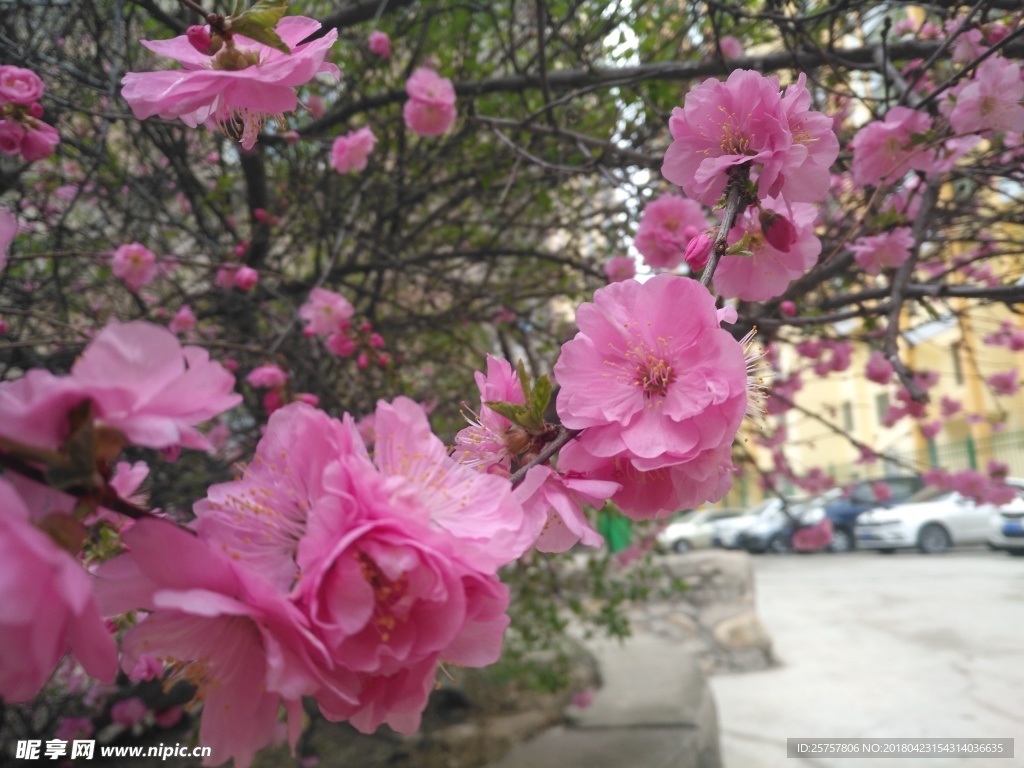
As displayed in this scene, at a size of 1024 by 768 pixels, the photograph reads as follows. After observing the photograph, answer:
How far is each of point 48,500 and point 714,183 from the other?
2.60 ft

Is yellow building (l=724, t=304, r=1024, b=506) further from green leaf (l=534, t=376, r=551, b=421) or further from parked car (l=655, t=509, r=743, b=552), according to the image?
green leaf (l=534, t=376, r=551, b=421)

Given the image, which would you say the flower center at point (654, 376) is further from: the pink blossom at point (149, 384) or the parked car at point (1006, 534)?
the parked car at point (1006, 534)

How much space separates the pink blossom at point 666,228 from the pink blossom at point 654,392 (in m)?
0.90

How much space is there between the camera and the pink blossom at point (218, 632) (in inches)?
17.9

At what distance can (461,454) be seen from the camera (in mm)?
780

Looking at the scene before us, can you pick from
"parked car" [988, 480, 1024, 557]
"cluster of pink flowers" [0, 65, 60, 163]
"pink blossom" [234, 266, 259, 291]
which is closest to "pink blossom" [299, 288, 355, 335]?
"pink blossom" [234, 266, 259, 291]

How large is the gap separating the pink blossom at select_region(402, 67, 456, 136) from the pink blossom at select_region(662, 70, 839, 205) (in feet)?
5.02

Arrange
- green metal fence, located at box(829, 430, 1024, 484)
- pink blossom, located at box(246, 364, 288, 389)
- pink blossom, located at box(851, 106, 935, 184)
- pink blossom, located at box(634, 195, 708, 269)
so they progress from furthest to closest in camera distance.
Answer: green metal fence, located at box(829, 430, 1024, 484)
pink blossom, located at box(246, 364, 288, 389)
pink blossom, located at box(634, 195, 708, 269)
pink blossom, located at box(851, 106, 935, 184)

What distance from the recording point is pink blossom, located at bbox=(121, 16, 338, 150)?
76 centimetres

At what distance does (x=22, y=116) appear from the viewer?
1.33 meters

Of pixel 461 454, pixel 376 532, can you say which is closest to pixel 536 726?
pixel 461 454

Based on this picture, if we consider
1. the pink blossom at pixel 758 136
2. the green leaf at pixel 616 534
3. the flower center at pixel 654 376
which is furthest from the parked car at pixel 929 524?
the flower center at pixel 654 376

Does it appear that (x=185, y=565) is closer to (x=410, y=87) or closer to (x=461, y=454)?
(x=461, y=454)

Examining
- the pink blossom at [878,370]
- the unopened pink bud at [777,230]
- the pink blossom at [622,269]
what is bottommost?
the unopened pink bud at [777,230]
